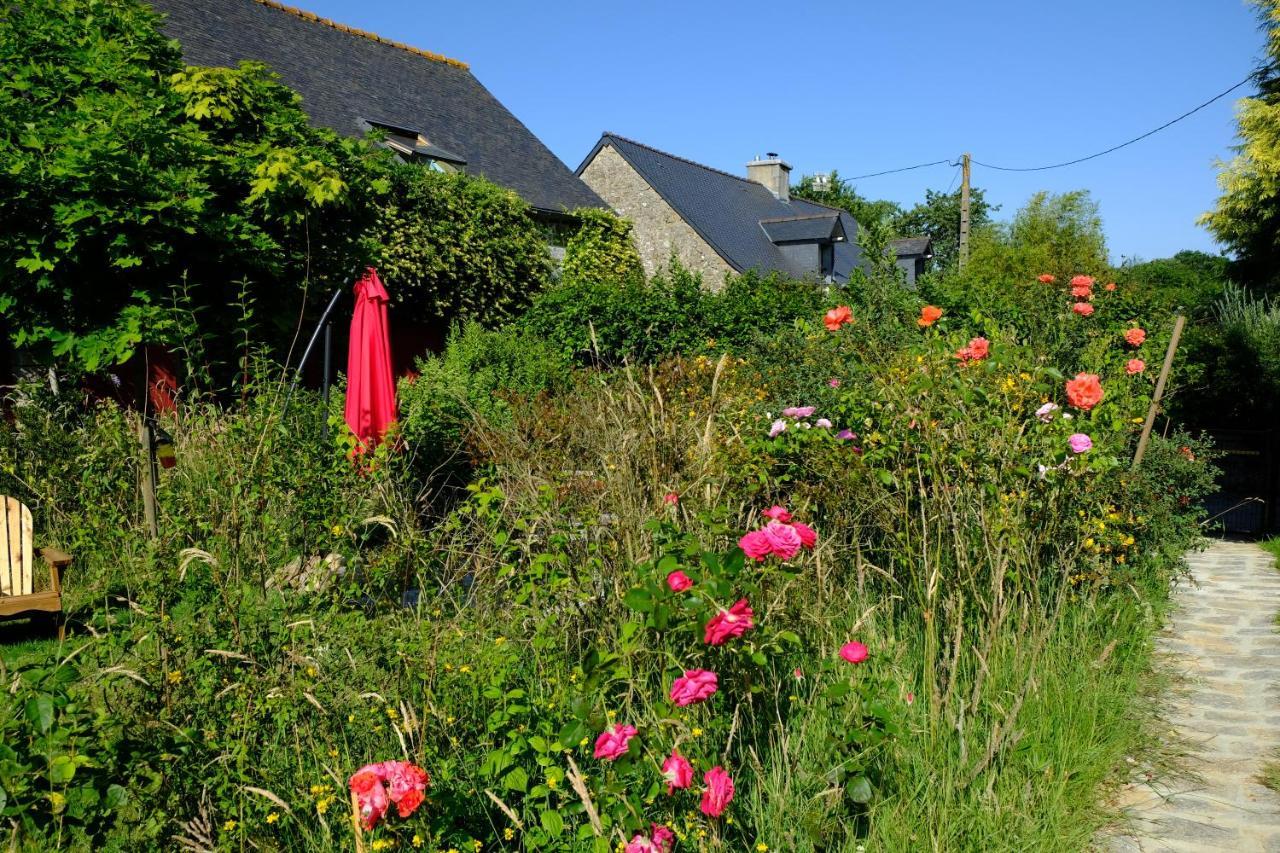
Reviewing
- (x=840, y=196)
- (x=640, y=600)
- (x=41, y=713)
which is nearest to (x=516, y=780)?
(x=640, y=600)


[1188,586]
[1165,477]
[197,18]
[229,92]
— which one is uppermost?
[197,18]

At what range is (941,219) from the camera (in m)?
58.2

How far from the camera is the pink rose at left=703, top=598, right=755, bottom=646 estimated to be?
2.20 meters

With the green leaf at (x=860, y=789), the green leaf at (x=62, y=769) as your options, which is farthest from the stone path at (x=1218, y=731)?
the green leaf at (x=62, y=769)

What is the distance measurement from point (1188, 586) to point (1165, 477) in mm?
1562

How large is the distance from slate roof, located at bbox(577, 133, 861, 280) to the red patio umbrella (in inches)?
708

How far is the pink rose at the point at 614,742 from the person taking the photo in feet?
6.53

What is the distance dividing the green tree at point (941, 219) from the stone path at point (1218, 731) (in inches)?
2124

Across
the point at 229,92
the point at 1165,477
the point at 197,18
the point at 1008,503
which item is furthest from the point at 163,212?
the point at 197,18

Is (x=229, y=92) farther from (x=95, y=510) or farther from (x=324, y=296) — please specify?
(x=95, y=510)

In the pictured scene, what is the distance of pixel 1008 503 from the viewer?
142 inches

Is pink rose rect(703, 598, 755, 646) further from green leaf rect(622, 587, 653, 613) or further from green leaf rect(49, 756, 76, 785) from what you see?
green leaf rect(49, 756, 76, 785)

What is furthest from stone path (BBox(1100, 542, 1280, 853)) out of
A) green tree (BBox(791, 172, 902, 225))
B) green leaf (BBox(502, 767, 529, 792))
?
green tree (BBox(791, 172, 902, 225))

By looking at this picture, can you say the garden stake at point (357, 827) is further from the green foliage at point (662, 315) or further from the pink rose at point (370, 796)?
the green foliage at point (662, 315)
